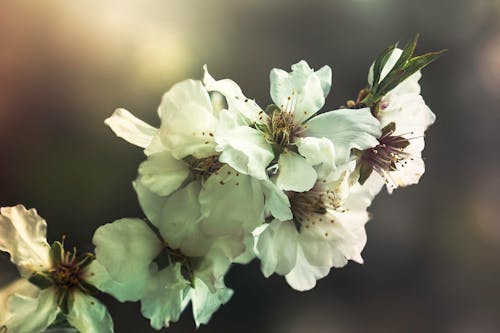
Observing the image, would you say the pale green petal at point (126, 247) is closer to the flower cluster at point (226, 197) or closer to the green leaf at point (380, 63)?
the flower cluster at point (226, 197)

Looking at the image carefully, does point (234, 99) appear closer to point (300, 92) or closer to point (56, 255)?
point (300, 92)

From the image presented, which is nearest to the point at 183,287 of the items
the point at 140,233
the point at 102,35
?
the point at 140,233

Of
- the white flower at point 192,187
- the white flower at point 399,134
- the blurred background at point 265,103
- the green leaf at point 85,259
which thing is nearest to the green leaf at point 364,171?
the white flower at point 399,134

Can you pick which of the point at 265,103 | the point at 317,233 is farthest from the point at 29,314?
the point at 265,103

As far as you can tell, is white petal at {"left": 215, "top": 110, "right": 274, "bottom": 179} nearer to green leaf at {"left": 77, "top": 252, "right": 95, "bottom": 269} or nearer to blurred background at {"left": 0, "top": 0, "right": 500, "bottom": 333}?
green leaf at {"left": 77, "top": 252, "right": 95, "bottom": 269}

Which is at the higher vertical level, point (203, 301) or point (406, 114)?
point (406, 114)

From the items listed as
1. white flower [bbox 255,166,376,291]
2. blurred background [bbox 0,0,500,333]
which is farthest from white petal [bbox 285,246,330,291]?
blurred background [bbox 0,0,500,333]

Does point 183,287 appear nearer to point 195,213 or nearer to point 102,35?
point 195,213
